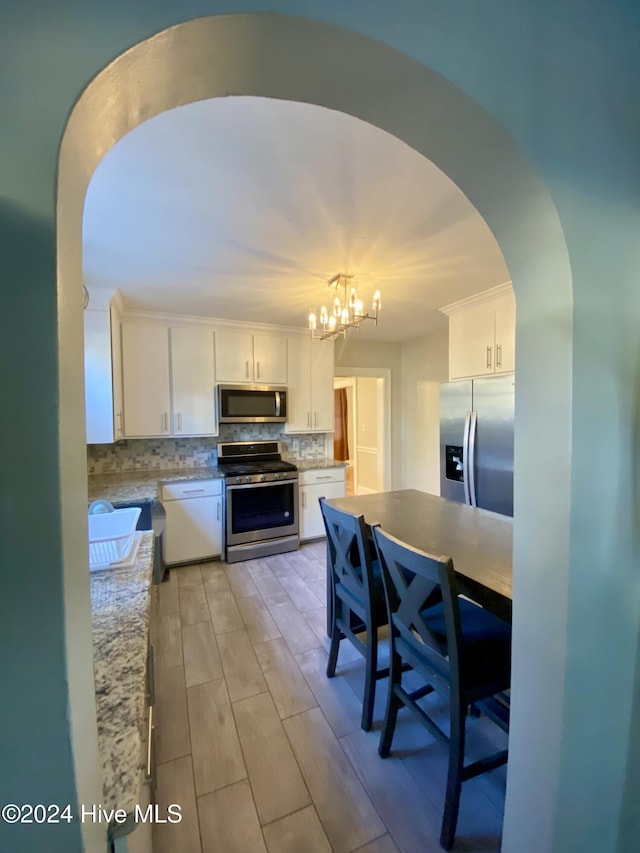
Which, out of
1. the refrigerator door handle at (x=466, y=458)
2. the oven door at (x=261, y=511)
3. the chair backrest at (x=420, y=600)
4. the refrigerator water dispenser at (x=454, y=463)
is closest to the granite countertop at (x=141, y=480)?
the oven door at (x=261, y=511)

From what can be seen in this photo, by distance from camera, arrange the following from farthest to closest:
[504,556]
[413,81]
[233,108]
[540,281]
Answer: [504,556]
[233,108]
[540,281]
[413,81]

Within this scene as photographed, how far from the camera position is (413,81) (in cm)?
61

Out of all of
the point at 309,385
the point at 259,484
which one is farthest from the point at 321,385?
the point at 259,484

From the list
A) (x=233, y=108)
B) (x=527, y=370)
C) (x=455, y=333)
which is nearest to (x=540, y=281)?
(x=527, y=370)

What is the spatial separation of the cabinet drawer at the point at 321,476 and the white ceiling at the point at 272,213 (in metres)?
1.81

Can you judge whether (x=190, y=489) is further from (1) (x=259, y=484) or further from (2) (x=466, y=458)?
(2) (x=466, y=458)

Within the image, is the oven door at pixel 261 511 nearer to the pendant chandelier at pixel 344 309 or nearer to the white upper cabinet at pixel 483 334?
the pendant chandelier at pixel 344 309

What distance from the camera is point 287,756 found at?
1467 mm

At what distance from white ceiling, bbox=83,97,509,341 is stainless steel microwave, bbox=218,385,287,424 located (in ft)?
3.32

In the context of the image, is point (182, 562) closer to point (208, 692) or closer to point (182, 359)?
point (208, 692)

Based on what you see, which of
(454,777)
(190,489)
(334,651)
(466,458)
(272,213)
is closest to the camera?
(454,777)

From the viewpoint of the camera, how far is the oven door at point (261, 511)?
3.35 meters

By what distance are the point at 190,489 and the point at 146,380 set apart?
Result: 3.70ft

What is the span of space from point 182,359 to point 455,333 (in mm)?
2670
